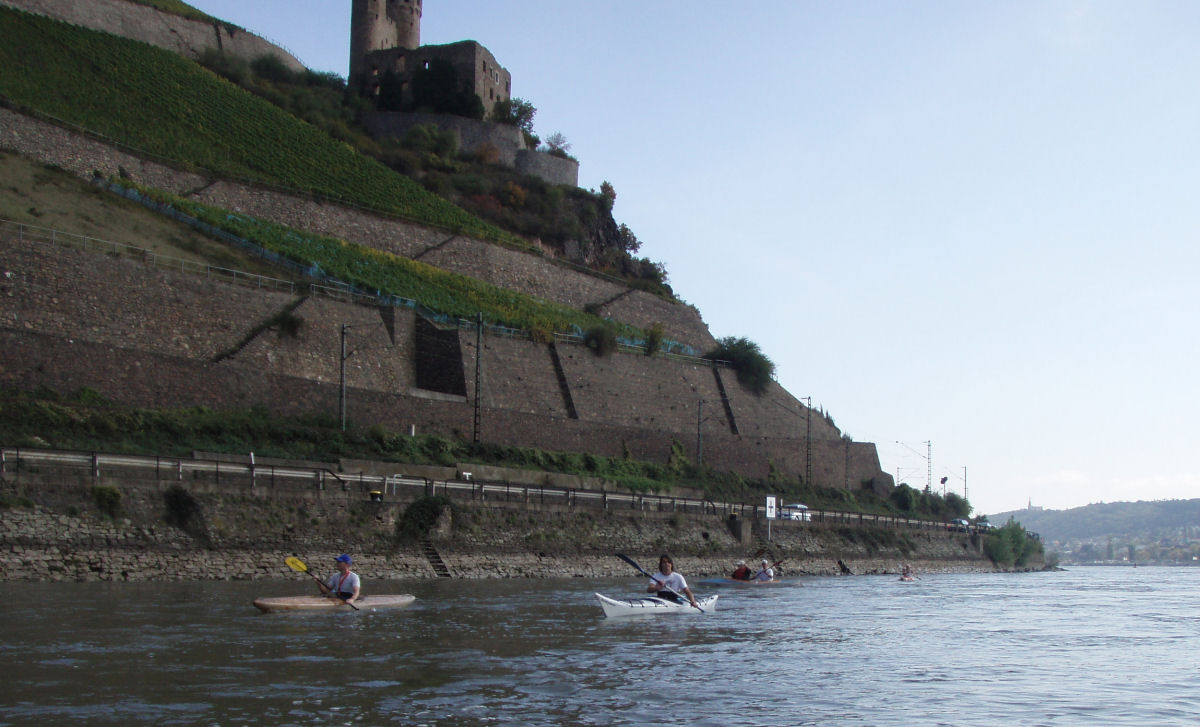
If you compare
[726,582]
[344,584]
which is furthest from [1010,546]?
[344,584]

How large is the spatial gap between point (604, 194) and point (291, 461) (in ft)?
220

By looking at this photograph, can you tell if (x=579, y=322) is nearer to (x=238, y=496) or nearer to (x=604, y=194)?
(x=604, y=194)

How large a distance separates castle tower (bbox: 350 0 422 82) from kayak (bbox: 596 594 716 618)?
90.5 meters

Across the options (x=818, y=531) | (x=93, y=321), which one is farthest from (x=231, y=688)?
(x=818, y=531)

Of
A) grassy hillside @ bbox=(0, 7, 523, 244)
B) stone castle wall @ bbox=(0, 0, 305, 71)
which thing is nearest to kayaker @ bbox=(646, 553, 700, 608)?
grassy hillside @ bbox=(0, 7, 523, 244)

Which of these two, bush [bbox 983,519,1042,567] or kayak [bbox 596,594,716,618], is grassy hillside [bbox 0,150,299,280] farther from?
bush [bbox 983,519,1042,567]

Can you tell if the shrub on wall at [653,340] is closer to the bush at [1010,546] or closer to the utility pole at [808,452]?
the utility pole at [808,452]

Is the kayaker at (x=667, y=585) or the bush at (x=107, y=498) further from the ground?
the bush at (x=107, y=498)

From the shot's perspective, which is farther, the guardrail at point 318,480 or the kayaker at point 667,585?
the guardrail at point 318,480

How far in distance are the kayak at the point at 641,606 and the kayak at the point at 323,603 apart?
5.12m

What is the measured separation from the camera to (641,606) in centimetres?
2909

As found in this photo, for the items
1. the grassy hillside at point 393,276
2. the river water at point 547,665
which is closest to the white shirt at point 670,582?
the river water at point 547,665

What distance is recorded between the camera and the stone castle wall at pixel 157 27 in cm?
8406

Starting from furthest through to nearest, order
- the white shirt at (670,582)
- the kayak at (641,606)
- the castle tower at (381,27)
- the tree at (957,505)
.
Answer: the castle tower at (381,27)
the tree at (957,505)
the white shirt at (670,582)
the kayak at (641,606)
